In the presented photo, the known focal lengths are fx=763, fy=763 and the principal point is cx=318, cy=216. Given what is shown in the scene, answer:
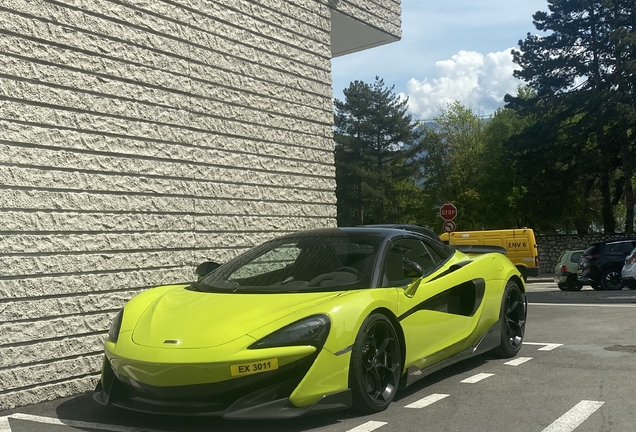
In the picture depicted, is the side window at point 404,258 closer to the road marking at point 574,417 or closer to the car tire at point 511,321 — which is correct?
the car tire at point 511,321

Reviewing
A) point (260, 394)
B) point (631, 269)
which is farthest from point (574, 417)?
point (631, 269)

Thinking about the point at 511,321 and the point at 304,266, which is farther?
the point at 511,321

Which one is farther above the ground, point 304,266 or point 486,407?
point 304,266

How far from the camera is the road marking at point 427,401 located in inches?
213

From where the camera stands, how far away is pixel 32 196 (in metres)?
6.25

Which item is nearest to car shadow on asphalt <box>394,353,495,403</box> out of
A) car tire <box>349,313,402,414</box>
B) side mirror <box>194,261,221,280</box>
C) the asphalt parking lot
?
the asphalt parking lot

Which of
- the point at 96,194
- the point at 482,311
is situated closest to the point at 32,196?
the point at 96,194

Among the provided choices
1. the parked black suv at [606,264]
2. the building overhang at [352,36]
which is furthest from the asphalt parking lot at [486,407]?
the parked black suv at [606,264]

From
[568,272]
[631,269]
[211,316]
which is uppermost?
[211,316]

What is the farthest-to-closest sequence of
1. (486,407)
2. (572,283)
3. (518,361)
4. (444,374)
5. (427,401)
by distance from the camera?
(572,283)
(518,361)
(444,374)
(427,401)
(486,407)

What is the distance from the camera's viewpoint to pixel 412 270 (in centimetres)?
569

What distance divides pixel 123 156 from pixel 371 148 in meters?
58.7

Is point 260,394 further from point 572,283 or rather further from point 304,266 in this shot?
point 572,283

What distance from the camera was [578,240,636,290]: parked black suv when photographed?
20953mm
